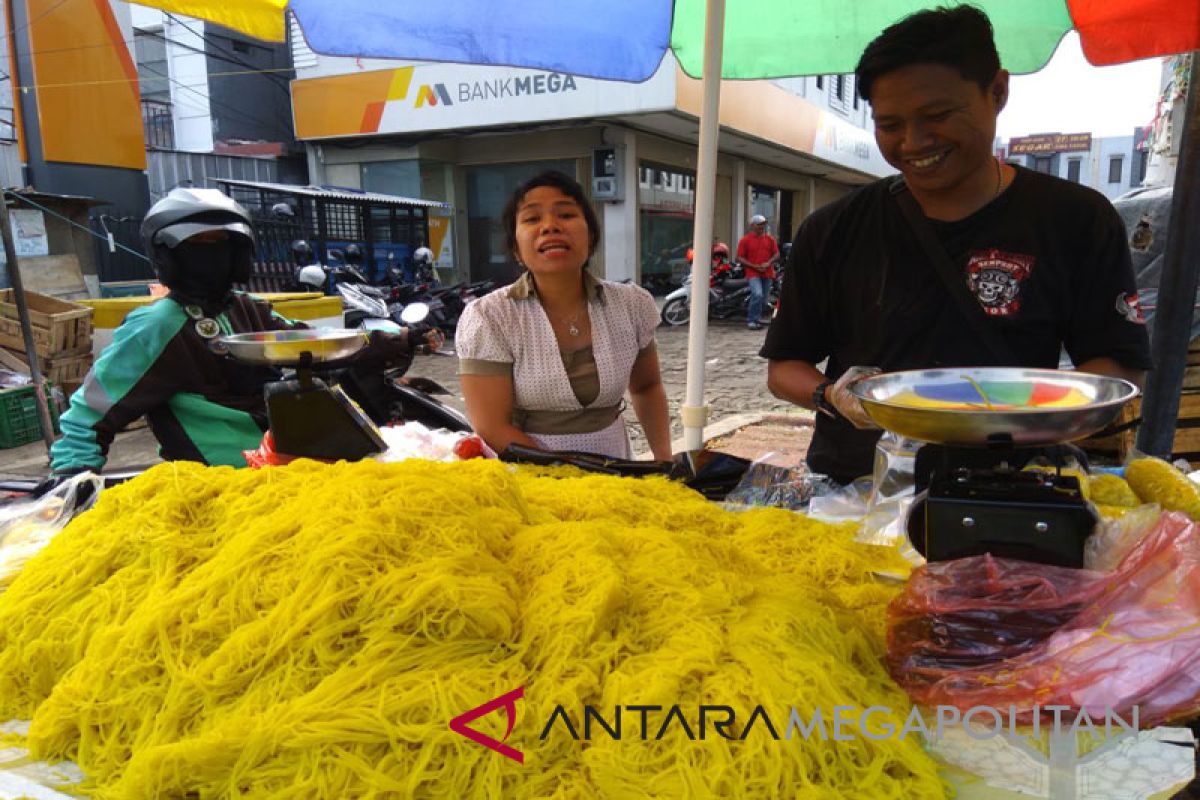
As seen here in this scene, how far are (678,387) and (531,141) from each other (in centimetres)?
907

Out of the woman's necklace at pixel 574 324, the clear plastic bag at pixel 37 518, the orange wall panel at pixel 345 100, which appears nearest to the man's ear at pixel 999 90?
the woman's necklace at pixel 574 324

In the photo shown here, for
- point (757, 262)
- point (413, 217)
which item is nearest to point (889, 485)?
point (757, 262)

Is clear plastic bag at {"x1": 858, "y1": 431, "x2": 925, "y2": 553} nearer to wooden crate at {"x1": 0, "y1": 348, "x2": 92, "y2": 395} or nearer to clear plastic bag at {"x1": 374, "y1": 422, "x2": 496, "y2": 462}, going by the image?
clear plastic bag at {"x1": 374, "y1": 422, "x2": 496, "y2": 462}

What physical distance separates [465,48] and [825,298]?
2.29m

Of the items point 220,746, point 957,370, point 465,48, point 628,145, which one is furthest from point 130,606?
point 628,145

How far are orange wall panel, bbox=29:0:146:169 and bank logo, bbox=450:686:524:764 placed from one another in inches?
481

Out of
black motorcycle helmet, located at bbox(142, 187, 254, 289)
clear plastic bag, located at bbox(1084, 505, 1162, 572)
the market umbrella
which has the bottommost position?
clear plastic bag, located at bbox(1084, 505, 1162, 572)

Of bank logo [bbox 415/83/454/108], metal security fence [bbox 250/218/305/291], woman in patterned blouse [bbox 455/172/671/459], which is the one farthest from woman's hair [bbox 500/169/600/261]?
bank logo [bbox 415/83/454/108]

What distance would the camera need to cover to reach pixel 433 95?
45.6 ft

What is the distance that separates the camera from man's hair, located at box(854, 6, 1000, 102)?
179cm

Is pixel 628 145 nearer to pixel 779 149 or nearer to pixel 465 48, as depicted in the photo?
pixel 779 149

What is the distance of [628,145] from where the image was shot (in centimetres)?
1423

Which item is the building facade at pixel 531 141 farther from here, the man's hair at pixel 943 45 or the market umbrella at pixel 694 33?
the man's hair at pixel 943 45

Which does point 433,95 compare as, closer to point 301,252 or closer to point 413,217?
point 413,217
